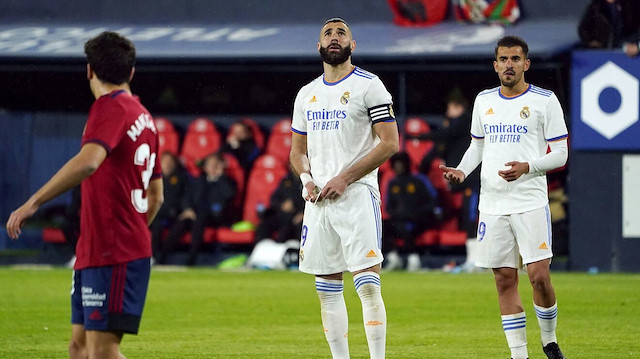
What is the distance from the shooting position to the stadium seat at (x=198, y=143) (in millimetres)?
22016

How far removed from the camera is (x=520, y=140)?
8773 millimetres

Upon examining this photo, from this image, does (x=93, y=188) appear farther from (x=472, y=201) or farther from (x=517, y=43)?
(x=472, y=201)

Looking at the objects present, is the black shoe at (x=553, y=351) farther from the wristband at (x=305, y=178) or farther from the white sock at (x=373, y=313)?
the wristband at (x=305, y=178)

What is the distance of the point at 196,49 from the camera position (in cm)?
2058

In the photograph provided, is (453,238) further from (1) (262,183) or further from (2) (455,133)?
(1) (262,183)

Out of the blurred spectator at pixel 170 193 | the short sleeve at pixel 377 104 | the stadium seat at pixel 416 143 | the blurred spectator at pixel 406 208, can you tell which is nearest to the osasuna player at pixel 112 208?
the short sleeve at pixel 377 104

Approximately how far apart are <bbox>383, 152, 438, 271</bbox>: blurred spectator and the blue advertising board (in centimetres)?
238

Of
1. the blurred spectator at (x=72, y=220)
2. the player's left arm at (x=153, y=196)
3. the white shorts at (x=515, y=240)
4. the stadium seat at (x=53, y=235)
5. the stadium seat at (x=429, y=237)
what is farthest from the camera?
the stadium seat at (x=53, y=235)

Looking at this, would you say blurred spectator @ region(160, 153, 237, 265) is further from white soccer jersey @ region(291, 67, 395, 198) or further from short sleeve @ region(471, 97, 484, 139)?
white soccer jersey @ region(291, 67, 395, 198)

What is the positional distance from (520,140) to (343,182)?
1.48 metres

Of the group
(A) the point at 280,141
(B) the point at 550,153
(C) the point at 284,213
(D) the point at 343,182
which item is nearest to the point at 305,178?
(D) the point at 343,182

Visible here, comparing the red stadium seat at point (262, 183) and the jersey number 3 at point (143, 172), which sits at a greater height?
the jersey number 3 at point (143, 172)

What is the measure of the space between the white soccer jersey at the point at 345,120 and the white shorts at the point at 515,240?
1.02 m

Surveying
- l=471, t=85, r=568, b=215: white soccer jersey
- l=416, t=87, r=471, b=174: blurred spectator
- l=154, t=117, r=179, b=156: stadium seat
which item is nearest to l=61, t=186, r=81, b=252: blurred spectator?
l=154, t=117, r=179, b=156: stadium seat
